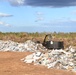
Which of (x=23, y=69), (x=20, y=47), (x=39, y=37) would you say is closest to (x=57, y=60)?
(x=23, y=69)

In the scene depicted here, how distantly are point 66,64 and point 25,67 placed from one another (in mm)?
2241

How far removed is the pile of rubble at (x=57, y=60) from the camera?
55.1 feet

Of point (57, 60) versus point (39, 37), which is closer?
point (57, 60)

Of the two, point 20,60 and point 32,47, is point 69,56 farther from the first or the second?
point 32,47

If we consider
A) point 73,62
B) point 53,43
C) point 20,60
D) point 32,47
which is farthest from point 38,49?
point 73,62

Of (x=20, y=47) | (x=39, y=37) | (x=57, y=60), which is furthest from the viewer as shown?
(x=39, y=37)

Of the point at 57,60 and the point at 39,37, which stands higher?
the point at 39,37

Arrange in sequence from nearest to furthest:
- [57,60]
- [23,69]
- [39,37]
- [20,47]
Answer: [23,69], [57,60], [20,47], [39,37]

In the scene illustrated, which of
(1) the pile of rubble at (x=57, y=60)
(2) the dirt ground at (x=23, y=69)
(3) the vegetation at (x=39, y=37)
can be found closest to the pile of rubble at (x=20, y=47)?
(1) the pile of rubble at (x=57, y=60)

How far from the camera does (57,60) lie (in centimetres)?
1733

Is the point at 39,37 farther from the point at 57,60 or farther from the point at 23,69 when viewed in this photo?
the point at 23,69

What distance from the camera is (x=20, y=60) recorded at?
63.8 ft

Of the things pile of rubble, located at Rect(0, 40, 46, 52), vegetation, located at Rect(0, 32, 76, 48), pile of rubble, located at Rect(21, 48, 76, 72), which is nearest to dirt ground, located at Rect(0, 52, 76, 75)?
pile of rubble, located at Rect(21, 48, 76, 72)

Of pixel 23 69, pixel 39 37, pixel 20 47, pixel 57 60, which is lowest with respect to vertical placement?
pixel 23 69
